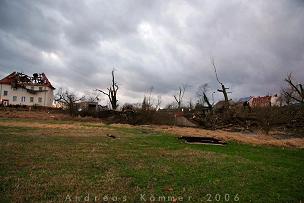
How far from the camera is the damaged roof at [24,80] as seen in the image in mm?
68475

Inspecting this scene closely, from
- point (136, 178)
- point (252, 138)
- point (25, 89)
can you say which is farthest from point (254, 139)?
point (25, 89)

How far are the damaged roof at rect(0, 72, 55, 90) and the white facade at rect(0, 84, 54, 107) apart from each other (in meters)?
0.81

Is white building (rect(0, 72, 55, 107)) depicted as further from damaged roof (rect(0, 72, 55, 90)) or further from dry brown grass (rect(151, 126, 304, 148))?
dry brown grass (rect(151, 126, 304, 148))

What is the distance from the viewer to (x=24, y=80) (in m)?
70.4

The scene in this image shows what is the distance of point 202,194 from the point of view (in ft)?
19.7

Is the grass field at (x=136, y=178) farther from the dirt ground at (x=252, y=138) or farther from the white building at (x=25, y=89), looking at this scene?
the white building at (x=25, y=89)

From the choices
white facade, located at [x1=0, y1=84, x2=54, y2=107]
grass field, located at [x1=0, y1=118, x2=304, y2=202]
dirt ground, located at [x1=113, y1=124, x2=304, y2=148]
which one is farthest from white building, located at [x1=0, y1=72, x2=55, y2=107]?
grass field, located at [x1=0, y1=118, x2=304, y2=202]

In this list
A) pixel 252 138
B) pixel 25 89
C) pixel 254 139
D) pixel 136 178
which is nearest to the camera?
pixel 136 178

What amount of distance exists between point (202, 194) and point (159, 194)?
3.00 ft

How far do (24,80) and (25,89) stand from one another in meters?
2.31

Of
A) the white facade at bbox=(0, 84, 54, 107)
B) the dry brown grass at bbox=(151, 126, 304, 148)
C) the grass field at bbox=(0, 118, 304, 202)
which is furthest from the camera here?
the white facade at bbox=(0, 84, 54, 107)

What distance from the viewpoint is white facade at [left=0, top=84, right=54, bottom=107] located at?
68.1 metres

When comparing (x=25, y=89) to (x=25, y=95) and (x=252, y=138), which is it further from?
(x=252, y=138)

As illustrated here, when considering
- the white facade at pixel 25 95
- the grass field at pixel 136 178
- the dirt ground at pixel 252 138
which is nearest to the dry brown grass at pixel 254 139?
the dirt ground at pixel 252 138
